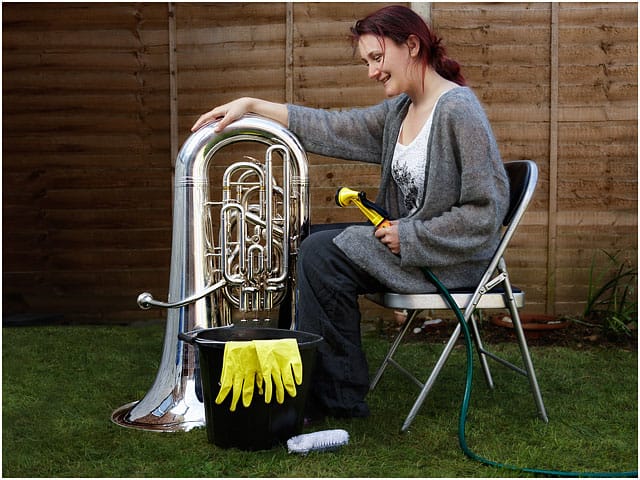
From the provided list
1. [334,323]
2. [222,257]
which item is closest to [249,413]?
[334,323]

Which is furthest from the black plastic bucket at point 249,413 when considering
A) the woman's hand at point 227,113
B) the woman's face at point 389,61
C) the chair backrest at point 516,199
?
the woman's face at point 389,61

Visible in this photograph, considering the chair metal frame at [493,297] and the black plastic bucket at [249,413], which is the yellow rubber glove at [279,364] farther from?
the chair metal frame at [493,297]

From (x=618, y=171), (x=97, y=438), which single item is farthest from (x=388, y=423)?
(x=618, y=171)

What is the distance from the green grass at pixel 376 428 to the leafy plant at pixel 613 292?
1.77 feet

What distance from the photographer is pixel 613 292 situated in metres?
3.94

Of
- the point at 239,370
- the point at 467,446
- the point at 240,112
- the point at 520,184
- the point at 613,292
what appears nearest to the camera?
the point at 239,370

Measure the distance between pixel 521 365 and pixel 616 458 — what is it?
1.16 metres

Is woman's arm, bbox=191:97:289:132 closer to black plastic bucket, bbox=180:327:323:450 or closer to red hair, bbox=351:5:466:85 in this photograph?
red hair, bbox=351:5:466:85

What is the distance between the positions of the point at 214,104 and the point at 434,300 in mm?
2434

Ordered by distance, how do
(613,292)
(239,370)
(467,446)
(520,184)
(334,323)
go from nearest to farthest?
(239,370) → (467,446) → (334,323) → (520,184) → (613,292)

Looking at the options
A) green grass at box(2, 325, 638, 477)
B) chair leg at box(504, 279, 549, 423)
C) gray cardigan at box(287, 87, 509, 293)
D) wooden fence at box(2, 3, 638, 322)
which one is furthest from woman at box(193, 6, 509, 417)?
wooden fence at box(2, 3, 638, 322)

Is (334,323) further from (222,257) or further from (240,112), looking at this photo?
(240,112)

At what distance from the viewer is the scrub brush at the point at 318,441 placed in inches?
78.0

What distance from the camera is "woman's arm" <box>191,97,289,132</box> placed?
2410 mm
